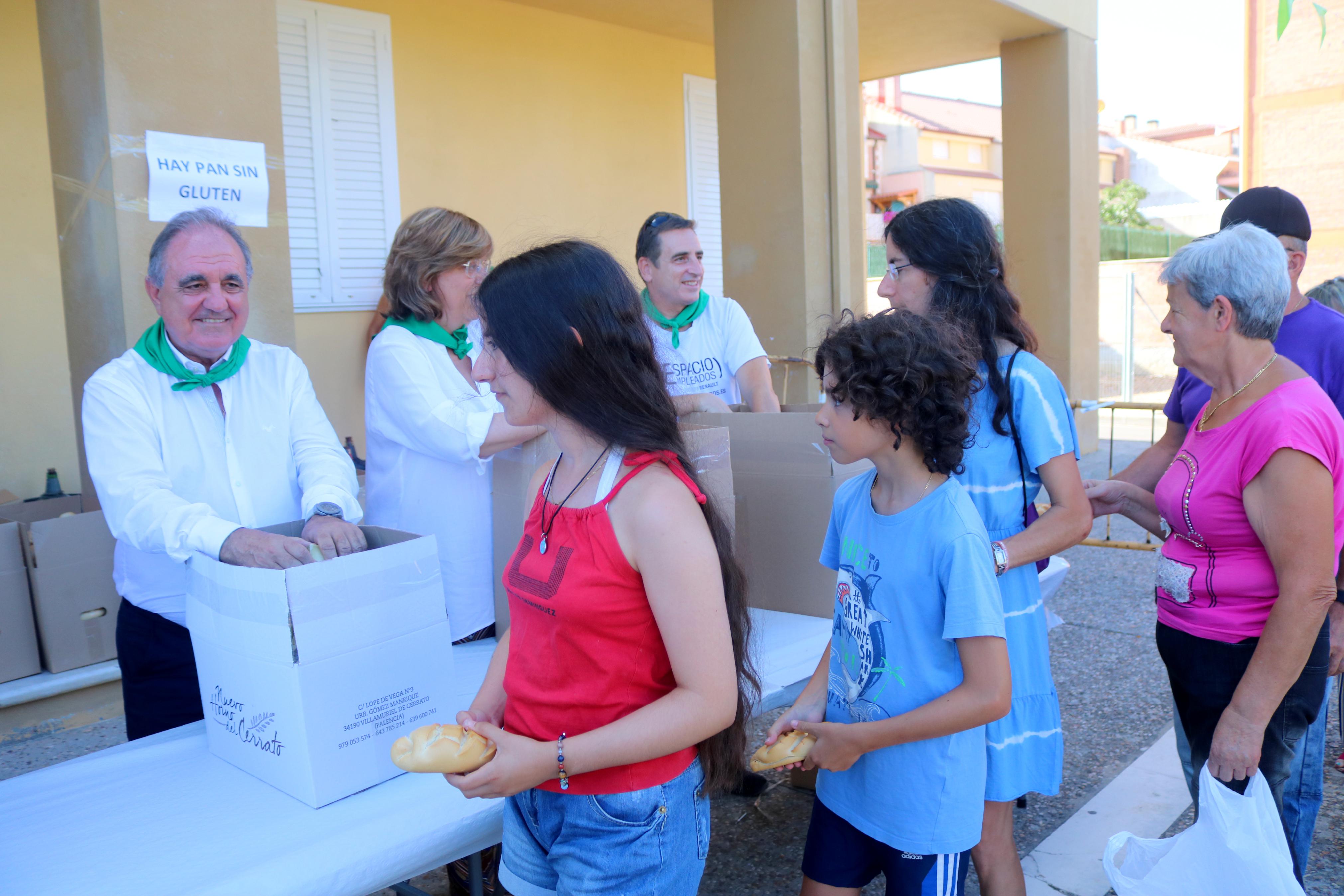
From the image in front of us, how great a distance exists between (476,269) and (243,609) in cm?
124

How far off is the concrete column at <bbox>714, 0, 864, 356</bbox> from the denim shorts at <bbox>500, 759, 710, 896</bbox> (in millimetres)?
4582

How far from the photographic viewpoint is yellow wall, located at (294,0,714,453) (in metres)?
5.87

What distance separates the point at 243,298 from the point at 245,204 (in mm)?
1270

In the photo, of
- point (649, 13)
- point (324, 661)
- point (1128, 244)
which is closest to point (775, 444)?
point (324, 661)

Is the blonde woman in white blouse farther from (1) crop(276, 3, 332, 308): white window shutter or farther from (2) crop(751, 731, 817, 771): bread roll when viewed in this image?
(1) crop(276, 3, 332, 308): white window shutter

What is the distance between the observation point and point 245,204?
3238 millimetres

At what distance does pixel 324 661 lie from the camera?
1490 mm

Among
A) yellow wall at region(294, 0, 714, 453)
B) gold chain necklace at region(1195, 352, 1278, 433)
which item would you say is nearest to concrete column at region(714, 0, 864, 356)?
yellow wall at region(294, 0, 714, 453)

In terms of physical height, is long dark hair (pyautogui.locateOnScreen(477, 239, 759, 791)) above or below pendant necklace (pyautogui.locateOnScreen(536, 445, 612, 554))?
above

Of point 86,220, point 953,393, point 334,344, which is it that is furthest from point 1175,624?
point 334,344

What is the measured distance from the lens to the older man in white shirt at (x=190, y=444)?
6.42ft

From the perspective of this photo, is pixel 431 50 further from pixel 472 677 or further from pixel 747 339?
pixel 472 677

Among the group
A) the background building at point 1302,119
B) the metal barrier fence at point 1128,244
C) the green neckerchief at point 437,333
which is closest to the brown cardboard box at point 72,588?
the green neckerchief at point 437,333

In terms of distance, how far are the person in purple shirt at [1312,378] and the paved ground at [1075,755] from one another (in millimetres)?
721
